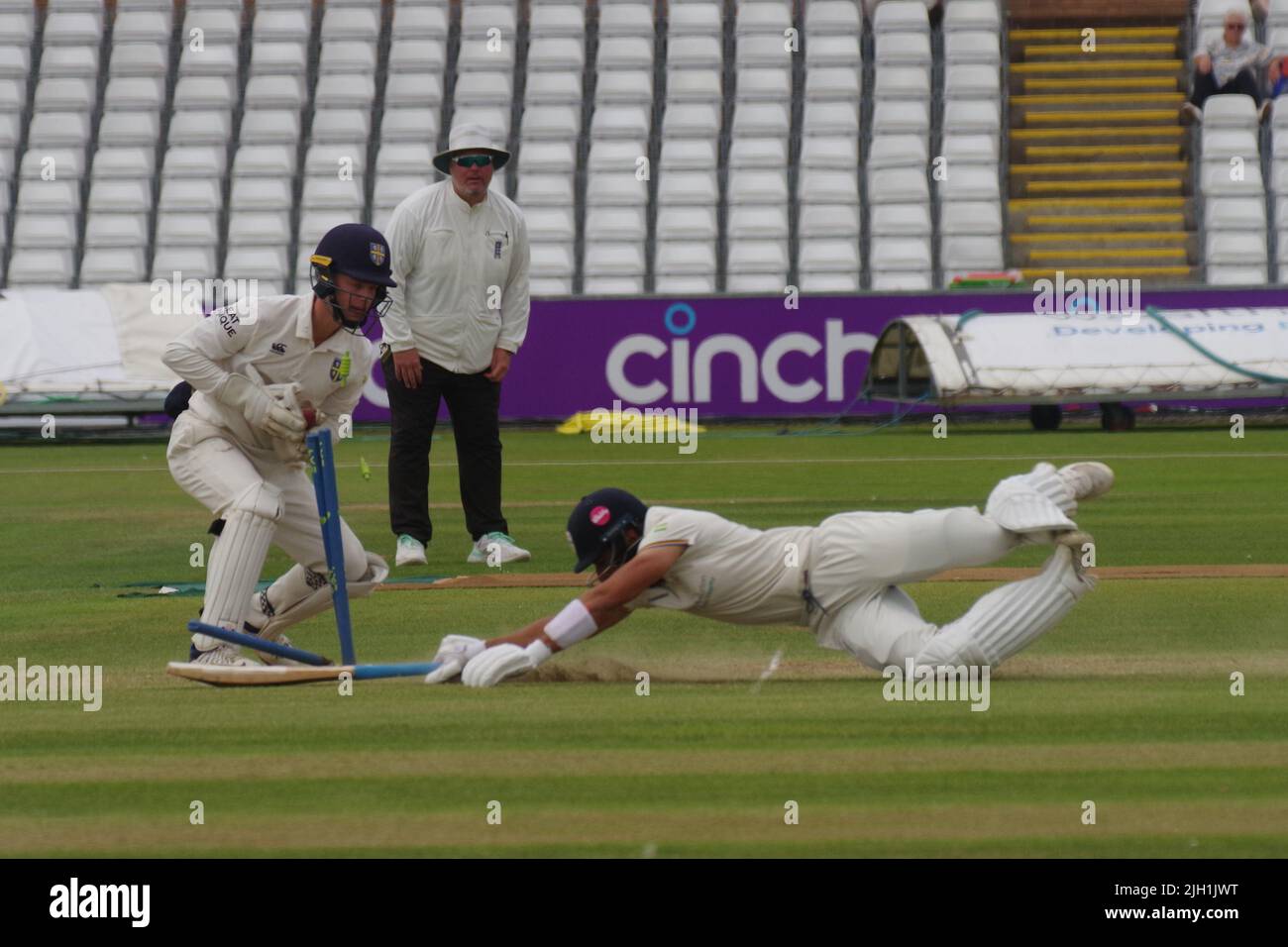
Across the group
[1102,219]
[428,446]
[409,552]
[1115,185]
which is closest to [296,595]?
[409,552]

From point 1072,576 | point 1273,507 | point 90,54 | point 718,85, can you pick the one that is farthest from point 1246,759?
point 90,54

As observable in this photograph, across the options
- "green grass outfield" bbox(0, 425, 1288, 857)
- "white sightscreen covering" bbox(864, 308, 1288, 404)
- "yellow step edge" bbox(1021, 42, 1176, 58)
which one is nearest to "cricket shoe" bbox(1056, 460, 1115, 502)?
"green grass outfield" bbox(0, 425, 1288, 857)

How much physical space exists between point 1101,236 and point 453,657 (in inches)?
810

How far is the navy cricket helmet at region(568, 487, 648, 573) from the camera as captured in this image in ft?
22.0

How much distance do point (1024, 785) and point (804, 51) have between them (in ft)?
79.0

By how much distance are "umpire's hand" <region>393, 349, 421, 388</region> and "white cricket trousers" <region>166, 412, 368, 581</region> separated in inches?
125

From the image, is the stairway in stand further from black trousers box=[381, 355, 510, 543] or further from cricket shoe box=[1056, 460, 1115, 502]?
cricket shoe box=[1056, 460, 1115, 502]

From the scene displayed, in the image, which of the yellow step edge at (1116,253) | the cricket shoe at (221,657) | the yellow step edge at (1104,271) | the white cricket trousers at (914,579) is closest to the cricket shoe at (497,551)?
the cricket shoe at (221,657)

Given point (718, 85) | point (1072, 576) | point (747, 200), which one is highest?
point (718, 85)

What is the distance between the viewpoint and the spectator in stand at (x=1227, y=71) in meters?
26.8

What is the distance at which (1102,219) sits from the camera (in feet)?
86.9

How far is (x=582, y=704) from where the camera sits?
259 inches

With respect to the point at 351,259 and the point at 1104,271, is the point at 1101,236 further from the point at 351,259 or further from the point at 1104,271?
the point at 351,259
